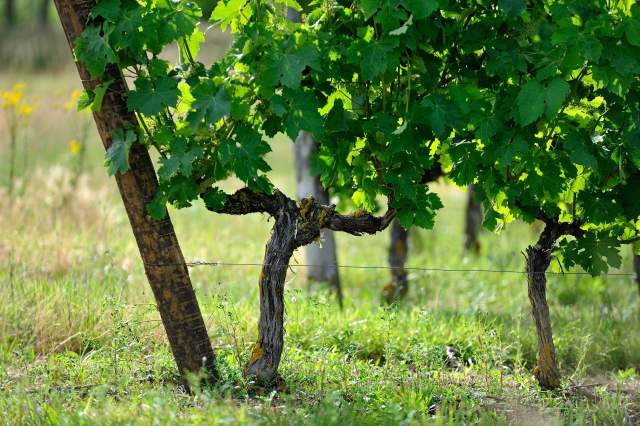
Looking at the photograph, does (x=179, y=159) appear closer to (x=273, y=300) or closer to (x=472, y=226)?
(x=273, y=300)

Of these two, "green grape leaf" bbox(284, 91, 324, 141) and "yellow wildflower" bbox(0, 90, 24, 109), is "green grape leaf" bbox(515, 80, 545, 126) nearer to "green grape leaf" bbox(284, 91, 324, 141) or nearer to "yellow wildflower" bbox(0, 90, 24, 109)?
"green grape leaf" bbox(284, 91, 324, 141)

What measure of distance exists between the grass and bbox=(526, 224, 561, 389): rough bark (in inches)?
4.1

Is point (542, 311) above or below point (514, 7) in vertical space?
below

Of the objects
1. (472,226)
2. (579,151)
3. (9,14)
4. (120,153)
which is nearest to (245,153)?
(120,153)

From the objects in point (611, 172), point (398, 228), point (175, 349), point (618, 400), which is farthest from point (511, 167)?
point (398, 228)

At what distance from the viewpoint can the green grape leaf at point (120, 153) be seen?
12.6 ft

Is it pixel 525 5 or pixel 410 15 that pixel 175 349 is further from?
pixel 525 5

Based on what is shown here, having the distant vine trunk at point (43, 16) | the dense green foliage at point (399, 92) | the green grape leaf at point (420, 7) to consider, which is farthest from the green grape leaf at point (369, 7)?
the distant vine trunk at point (43, 16)

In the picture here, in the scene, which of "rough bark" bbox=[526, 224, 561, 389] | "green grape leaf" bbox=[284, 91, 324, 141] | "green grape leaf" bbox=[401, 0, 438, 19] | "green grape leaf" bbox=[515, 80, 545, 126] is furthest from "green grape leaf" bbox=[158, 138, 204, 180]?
"rough bark" bbox=[526, 224, 561, 389]

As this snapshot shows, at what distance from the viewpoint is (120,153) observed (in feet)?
12.7

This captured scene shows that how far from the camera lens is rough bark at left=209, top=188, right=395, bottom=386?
4363 millimetres

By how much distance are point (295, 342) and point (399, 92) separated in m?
1.97

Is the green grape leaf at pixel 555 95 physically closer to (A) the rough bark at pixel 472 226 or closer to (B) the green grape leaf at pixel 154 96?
(B) the green grape leaf at pixel 154 96

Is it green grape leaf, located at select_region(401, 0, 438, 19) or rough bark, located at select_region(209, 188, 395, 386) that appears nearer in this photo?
green grape leaf, located at select_region(401, 0, 438, 19)
